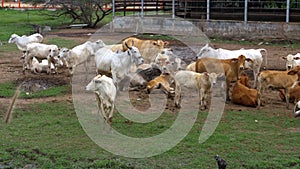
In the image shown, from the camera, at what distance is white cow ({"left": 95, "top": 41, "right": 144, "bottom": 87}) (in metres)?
12.3

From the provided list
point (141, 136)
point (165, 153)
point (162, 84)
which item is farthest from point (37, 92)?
point (165, 153)

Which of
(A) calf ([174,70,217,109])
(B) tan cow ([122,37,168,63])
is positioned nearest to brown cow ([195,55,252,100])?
(A) calf ([174,70,217,109])

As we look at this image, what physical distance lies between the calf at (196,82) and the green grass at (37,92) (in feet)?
9.31

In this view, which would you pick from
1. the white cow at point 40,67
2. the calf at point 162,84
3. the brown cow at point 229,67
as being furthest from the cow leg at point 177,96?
the white cow at point 40,67

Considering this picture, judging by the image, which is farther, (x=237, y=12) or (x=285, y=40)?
(x=237, y=12)

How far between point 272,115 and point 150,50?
5.14 metres

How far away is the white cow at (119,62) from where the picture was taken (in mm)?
12297

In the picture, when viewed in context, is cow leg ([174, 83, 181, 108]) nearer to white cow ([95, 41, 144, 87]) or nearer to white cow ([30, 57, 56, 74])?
white cow ([95, 41, 144, 87])

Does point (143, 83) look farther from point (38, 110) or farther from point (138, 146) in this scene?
point (138, 146)

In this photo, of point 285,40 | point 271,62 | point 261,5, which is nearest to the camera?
point 271,62

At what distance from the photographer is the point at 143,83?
12.5m

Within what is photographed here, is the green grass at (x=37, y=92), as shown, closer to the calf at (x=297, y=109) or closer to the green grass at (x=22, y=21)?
the calf at (x=297, y=109)

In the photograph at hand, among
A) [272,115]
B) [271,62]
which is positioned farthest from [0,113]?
[271,62]

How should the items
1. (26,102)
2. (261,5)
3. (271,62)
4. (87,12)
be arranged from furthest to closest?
(87,12), (261,5), (271,62), (26,102)
